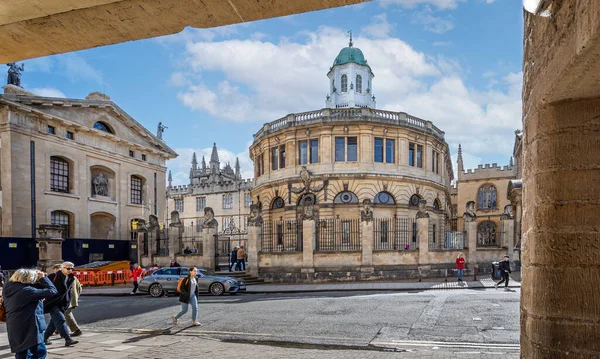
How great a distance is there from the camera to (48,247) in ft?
89.1

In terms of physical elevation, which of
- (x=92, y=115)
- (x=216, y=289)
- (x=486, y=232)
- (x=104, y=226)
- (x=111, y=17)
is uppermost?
(x=92, y=115)

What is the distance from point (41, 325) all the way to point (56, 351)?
2.43 meters

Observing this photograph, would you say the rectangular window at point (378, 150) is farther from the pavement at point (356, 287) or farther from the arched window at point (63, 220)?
the arched window at point (63, 220)

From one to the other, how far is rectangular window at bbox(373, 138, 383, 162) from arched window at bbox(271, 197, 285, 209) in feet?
27.7

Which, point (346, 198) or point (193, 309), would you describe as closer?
point (193, 309)

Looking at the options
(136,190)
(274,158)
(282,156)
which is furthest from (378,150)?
(136,190)

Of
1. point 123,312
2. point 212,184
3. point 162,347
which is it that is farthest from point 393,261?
point 212,184

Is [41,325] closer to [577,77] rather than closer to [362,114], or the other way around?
[577,77]

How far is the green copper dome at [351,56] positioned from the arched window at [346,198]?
24.5 metres

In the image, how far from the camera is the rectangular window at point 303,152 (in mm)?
35688

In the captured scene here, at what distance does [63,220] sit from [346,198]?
22660 mm

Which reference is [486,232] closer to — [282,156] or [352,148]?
[352,148]

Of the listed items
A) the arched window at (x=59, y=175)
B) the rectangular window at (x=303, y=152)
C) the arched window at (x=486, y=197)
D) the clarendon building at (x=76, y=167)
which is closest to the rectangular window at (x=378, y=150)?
the rectangular window at (x=303, y=152)

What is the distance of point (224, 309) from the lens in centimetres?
1438
